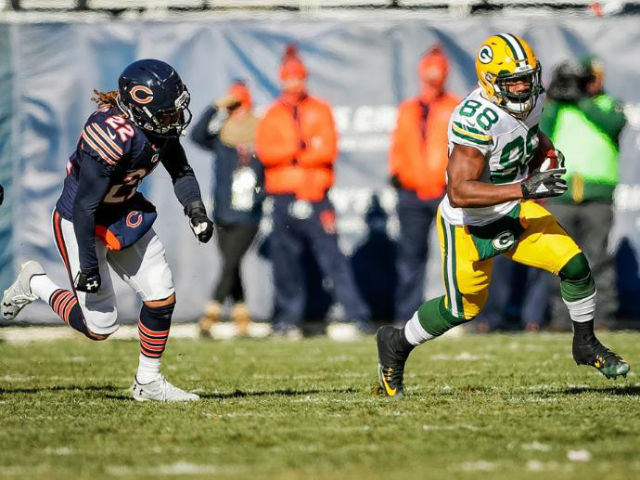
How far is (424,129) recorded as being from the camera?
9.83 metres

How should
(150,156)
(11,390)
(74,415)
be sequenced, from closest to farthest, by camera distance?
(74,415) < (150,156) < (11,390)

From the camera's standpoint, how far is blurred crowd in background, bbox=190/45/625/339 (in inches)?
381

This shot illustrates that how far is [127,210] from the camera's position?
584 centimetres

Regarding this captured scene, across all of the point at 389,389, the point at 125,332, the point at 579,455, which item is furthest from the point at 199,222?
the point at 125,332

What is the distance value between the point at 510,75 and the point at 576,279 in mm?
1016

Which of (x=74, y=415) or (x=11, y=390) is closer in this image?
(x=74, y=415)

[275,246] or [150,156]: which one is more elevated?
[150,156]

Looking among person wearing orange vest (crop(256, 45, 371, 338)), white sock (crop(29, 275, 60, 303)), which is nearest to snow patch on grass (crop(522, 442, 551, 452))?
white sock (crop(29, 275, 60, 303))

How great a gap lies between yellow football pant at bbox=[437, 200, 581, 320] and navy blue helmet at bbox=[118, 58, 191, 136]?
4.53ft

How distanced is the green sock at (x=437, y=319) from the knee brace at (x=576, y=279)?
511 mm

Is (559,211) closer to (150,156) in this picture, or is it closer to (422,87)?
(422,87)

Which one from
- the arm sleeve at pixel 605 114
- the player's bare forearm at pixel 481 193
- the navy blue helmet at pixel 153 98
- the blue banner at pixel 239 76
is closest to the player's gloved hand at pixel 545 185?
the player's bare forearm at pixel 481 193

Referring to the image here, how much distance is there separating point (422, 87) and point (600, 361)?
202 inches

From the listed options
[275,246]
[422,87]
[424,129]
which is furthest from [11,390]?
[422,87]
